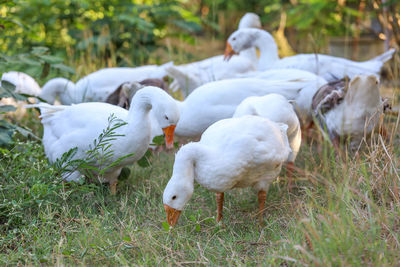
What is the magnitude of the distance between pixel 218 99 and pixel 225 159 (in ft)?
5.05

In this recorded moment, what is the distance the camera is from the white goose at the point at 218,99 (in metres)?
4.41

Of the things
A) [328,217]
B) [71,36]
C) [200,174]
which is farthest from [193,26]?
[328,217]

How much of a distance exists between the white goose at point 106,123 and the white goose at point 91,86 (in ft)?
5.36

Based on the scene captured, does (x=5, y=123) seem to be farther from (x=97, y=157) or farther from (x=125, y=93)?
(x=125, y=93)

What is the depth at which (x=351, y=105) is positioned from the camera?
410cm

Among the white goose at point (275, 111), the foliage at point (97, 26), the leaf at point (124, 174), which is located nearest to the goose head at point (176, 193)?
the white goose at point (275, 111)

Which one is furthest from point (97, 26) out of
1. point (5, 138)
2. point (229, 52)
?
point (5, 138)

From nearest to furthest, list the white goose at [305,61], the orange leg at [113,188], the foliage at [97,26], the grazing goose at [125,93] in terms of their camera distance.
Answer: the orange leg at [113,188] → the grazing goose at [125,93] → the white goose at [305,61] → the foliage at [97,26]

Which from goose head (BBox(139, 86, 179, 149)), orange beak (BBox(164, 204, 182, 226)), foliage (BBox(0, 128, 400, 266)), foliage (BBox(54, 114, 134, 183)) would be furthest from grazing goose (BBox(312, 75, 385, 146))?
foliage (BBox(54, 114, 134, 183))

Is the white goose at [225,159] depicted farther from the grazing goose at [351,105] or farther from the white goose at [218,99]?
the white goose at [218,99]

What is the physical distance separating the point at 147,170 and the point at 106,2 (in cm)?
529

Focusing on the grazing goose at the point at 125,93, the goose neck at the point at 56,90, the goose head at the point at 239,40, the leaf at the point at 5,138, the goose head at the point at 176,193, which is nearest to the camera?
the goose head at the point at 176,193

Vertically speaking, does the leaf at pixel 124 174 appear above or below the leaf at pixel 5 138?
below

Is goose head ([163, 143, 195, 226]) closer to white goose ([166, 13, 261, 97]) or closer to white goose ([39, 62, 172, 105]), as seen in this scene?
white goose ([166, 13, 261, 97])
